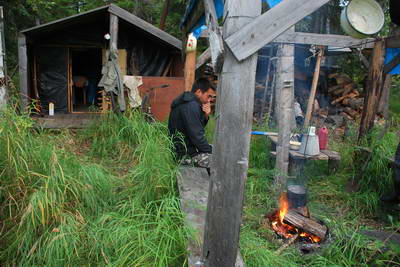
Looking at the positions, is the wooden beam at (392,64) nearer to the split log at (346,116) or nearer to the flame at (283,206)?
the flame at (283,206)

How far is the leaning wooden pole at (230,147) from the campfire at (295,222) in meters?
1.74

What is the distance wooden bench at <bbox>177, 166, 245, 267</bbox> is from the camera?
2374mm

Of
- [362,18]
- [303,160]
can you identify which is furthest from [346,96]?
[362,18]

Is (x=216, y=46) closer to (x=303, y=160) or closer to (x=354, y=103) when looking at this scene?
(x=303, y=160)

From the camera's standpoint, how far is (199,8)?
190 inches

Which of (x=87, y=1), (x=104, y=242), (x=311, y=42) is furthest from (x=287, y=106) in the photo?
(x=87, y=1)

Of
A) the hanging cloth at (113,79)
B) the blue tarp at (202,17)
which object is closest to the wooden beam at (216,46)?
the blue tarp at (202,17)

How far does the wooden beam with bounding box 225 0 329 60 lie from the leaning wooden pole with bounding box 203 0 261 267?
0.16ft

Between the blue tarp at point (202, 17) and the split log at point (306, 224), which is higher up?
the blue tarp at point (202, 17)

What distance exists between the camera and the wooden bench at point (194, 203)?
2374 millimetres

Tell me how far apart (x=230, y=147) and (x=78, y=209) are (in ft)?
6.34

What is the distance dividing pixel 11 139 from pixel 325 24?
482 inches

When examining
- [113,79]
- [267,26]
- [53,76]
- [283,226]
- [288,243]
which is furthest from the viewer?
[53,76]

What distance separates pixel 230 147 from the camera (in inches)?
77.3
